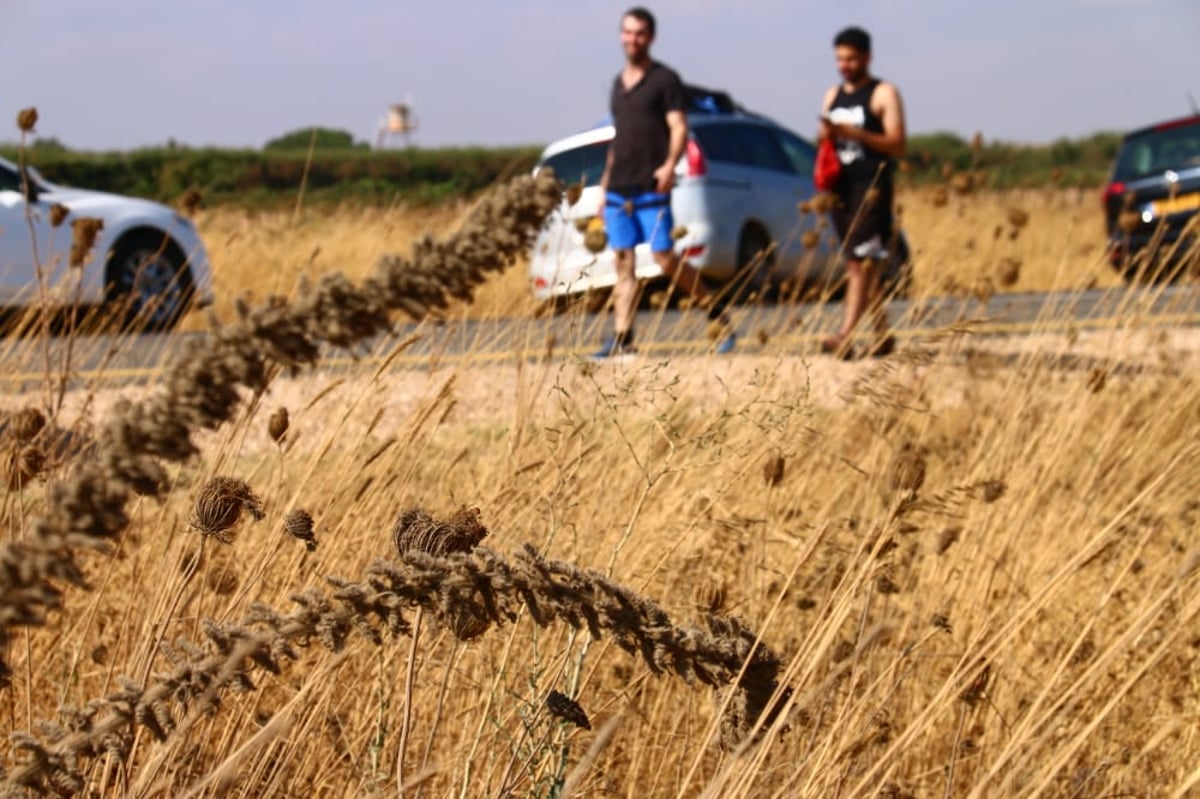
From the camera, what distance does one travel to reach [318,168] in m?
35.7

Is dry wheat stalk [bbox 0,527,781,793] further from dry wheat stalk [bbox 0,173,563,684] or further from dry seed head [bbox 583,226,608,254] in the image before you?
dry seed head [bbox 583,226,608,254]

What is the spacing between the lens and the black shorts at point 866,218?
7012 mm

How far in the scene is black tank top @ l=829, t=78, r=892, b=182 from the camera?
7129 millimetres

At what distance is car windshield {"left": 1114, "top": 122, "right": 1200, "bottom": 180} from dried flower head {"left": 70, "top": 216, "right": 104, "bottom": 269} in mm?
11901

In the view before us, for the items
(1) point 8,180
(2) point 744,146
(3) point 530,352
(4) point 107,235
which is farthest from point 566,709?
(2) point 744,146

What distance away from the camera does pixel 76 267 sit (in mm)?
3979

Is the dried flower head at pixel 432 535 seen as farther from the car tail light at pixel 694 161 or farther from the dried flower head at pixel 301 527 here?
the car tail light at pixel 694 161

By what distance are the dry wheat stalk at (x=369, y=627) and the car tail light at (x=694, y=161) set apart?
32.9ft

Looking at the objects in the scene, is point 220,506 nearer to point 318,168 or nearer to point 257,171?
point 318,168

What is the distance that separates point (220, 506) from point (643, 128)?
18.1 ft

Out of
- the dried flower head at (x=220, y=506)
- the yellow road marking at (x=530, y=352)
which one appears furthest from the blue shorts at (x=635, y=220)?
the dried flower head at (x=220, y=506)

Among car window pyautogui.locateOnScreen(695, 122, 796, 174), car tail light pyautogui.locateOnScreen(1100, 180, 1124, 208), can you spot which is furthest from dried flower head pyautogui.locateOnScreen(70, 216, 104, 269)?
car tail light pyautogui.locateOnScreen(1100, 180, 1124, 208)

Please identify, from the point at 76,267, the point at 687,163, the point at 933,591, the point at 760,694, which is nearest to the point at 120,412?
the point at 760,694

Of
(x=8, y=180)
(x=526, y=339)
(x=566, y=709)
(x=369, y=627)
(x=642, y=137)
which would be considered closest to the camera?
(x=369, y=627)
